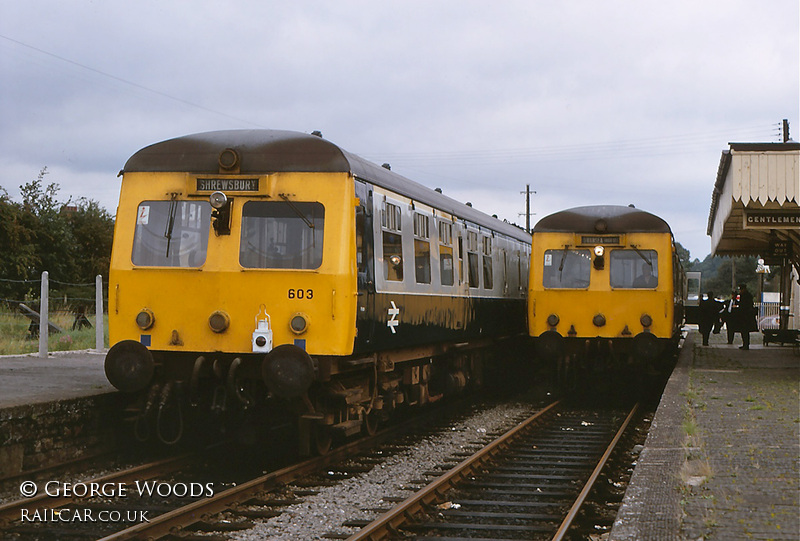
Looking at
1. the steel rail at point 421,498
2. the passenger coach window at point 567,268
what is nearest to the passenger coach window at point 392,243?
the steel rail at point 421,498

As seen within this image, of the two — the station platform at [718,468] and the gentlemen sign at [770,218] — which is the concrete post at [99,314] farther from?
the gentlemen sign at [770,218]

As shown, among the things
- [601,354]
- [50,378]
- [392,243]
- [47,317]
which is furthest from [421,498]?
[47,317]

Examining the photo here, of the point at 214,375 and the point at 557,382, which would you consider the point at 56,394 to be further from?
the point at 557,382

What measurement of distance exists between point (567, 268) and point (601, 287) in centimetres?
65

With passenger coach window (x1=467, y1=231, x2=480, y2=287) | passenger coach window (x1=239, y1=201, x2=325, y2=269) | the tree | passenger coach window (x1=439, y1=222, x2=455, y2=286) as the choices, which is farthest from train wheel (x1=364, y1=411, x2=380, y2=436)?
the tree

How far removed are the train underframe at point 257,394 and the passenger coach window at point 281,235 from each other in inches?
35.4

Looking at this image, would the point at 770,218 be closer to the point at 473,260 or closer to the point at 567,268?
the point at 567,268

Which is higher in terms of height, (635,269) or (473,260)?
(473,260)

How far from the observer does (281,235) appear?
350 inches

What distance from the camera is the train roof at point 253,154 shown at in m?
8.96

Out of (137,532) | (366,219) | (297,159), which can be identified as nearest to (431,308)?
(366,219)

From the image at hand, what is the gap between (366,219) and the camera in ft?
30.6

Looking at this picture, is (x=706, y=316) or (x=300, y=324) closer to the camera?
(x=300, y=324)

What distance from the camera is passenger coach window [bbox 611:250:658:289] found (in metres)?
14.8
